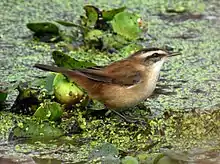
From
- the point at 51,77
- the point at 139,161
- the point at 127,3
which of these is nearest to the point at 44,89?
the point at 51,77

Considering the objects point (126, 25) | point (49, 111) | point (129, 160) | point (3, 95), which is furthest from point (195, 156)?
point (126, 25)

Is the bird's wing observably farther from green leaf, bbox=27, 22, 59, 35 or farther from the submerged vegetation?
green leaf, bbox=27, 22, 59, 35

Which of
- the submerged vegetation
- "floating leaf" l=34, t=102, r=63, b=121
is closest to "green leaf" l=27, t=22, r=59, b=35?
the submerged vegetation

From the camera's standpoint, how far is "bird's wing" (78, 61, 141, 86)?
597 centimetres

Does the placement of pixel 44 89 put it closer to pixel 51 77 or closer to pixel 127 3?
pixel 51 77

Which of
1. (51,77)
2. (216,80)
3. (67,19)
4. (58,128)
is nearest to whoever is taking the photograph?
(58,128)

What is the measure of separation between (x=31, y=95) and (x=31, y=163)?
90 cm

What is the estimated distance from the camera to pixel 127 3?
944 cm

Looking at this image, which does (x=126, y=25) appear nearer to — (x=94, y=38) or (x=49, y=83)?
(x=94, y=38)

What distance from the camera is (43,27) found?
7.88 m

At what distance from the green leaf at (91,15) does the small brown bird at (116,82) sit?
1734mm

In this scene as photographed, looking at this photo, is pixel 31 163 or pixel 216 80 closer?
pixel 31 163

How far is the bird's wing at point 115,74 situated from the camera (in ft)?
19.6

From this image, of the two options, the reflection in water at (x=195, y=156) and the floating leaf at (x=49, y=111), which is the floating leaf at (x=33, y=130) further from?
the reflection in water at (x=195, y=156)
